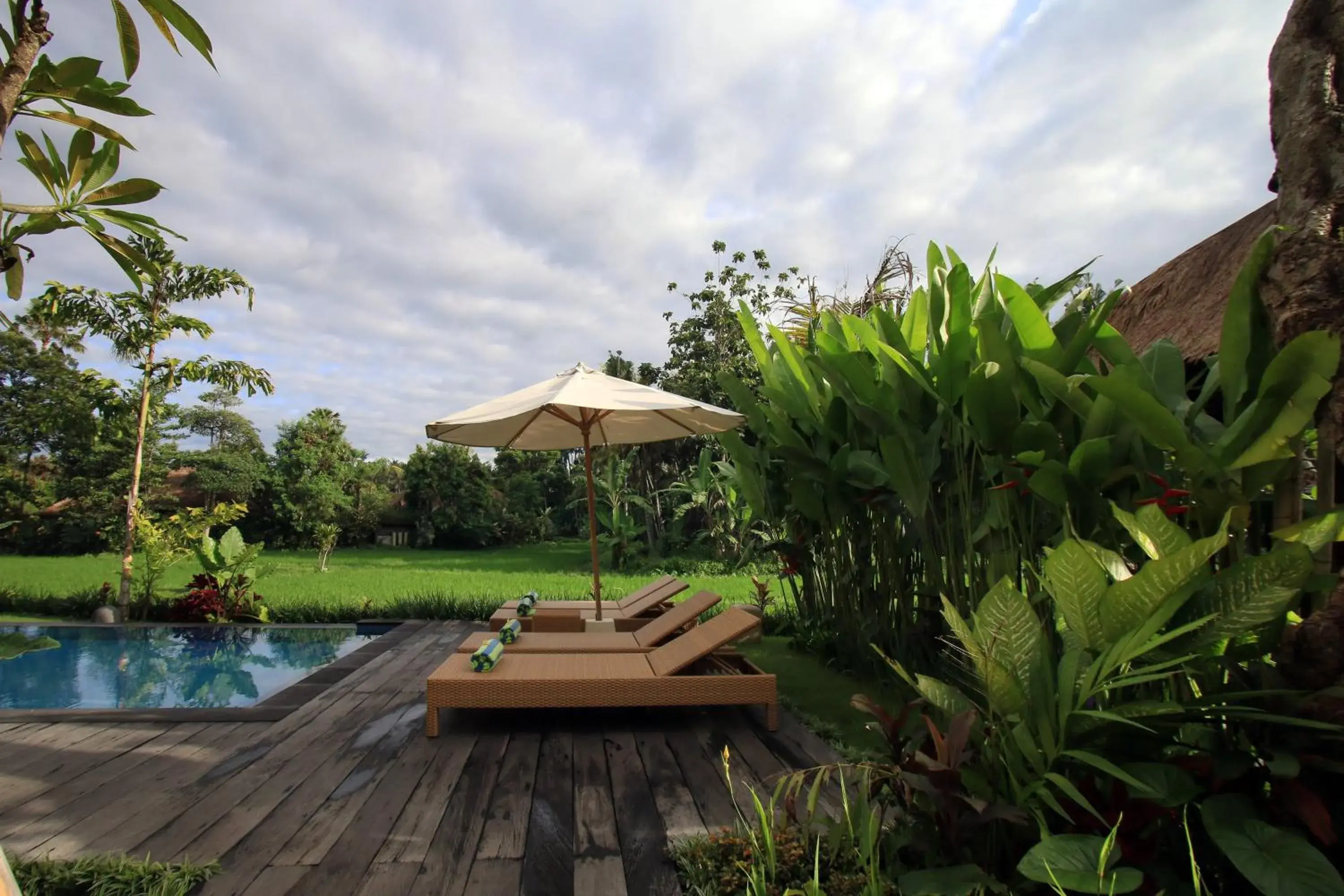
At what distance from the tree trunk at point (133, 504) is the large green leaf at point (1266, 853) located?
33.8ft

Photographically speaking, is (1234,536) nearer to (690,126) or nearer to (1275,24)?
(1275,24)

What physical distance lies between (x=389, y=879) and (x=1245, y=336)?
2.88 metres

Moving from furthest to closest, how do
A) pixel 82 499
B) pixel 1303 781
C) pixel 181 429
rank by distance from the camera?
1. pixel 181 429
2. pixel 82 499
3. pixel 1303 781

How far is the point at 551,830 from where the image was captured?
7.77 ft

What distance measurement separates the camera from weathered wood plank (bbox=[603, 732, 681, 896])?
2.00 m

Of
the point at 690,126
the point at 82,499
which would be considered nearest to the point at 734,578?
the point at 690,126

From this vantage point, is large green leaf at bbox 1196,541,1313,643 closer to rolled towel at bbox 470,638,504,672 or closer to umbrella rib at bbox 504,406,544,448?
rolled towel at bbox 470,638,504,672

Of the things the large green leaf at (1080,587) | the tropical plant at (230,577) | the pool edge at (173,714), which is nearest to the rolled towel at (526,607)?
the pool edge at (173,714)

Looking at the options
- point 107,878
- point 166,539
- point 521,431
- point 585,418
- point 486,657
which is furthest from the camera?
point 166,539

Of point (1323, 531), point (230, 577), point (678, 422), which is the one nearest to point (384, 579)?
point (230, 577)

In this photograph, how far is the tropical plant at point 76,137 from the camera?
802 millimetres

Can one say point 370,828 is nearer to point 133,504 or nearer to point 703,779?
point 703,779

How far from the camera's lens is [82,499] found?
754 inches

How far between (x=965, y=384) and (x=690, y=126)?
12.8 ft
